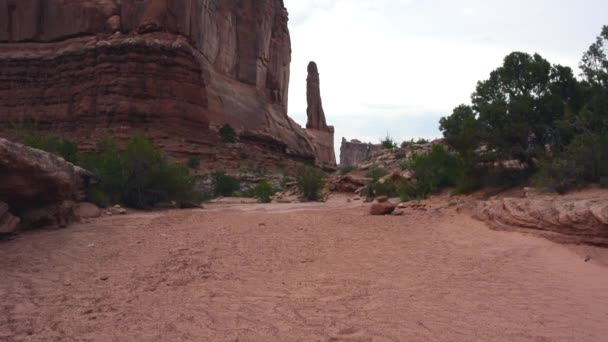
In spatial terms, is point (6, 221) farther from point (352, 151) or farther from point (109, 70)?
point (352, 151)

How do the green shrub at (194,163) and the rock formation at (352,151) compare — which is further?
the rock formation at (352,151)

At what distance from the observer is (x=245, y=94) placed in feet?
142

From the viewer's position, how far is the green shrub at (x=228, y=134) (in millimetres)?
35312

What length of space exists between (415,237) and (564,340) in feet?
14.9

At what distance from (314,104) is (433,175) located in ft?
191

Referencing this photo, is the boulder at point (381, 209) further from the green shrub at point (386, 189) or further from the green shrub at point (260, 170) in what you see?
the green shrub at point (260, 170)

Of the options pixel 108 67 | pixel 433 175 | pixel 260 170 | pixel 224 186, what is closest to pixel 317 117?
pixel 260 170

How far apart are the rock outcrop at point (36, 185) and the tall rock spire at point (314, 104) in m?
62.9

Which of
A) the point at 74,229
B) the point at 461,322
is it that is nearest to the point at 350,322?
the point at 461,322

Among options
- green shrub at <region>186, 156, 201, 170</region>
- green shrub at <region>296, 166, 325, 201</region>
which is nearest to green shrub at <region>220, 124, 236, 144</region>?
green shrub at <region>186, 156, 201, 170</region>

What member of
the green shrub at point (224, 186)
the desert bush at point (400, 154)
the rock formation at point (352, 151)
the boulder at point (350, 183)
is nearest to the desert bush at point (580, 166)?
the boulder at point (350, 183)

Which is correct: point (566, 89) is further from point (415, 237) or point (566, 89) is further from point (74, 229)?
point (74, 229)

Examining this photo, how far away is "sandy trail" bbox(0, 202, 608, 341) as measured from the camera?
3.65 m

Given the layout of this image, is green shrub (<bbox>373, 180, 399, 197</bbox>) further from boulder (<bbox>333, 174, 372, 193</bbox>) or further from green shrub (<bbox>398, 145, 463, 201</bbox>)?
boulder (<bbox>333, 174, 372, 193</bbox>)
